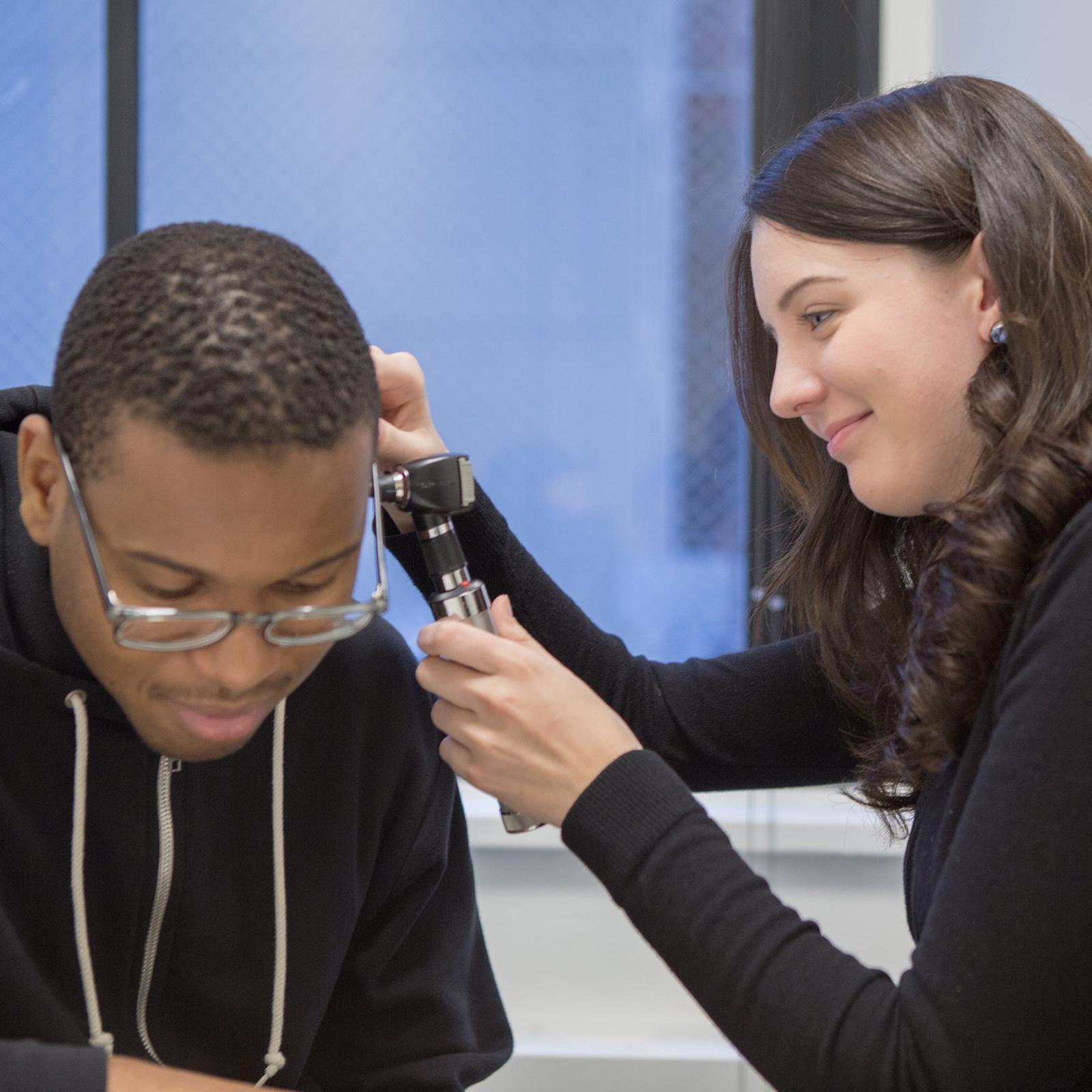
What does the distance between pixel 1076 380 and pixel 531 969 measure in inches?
54.0

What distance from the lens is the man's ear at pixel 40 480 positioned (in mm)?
839

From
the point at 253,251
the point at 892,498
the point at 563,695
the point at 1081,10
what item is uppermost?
the point at 1081,10

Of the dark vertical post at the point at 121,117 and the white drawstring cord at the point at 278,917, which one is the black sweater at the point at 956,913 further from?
the dark vertical post at the point at 121,117

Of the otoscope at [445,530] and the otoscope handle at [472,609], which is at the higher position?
the otoscope at [445,530]

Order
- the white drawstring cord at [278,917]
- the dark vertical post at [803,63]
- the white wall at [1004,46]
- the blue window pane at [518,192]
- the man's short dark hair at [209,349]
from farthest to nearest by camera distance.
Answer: the blue window pane at [518,192] → the dark vertical post at [803,63] → the white wall at [1004,46] → the white drawstring cord at [278,917] → the man's short dark hair at [209,349]

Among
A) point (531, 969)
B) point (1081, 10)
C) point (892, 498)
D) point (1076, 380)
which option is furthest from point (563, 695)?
point (1081, 10)

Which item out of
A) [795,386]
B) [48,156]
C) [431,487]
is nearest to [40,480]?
[431,487]

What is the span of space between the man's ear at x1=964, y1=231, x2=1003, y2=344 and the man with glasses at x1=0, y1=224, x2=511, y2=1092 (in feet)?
1.61

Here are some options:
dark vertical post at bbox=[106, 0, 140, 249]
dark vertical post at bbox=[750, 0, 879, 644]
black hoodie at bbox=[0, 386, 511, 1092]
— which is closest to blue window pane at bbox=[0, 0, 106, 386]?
dark vertical post at bbox=[106, 0, 140, 249]

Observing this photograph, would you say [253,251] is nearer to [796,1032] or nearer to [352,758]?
[352,758]

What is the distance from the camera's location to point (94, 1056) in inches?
29.3

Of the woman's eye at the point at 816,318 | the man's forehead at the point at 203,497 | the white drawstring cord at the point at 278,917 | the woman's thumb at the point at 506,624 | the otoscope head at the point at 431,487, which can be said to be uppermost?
the woman's eye at the point at 816,318

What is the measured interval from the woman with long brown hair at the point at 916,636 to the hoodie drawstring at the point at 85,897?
0.15m

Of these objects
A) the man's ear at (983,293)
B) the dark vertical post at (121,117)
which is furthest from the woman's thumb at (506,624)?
the dark vertical post at (121,117)
